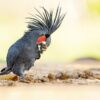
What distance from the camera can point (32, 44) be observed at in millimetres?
3100

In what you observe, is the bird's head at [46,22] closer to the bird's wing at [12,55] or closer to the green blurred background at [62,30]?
the green blurred background at [62,30]

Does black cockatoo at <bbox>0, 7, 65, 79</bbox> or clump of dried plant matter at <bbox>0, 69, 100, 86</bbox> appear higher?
black cockatoo at <bbox>0, 7, 65, 79</bbox>

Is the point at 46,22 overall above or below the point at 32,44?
above

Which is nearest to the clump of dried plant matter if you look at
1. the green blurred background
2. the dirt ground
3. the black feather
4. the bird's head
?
the dirt ground

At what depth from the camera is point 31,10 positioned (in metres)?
3.17

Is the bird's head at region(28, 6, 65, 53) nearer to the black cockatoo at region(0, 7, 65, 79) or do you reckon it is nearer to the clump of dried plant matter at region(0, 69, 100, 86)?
the black cockatoo at region(0, 7, 65, 79)

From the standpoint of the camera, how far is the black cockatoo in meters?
3.08

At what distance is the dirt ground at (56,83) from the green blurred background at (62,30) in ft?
0.25

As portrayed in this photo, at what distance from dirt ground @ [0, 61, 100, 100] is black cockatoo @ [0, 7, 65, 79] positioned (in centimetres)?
6

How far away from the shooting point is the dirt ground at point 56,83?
303cm

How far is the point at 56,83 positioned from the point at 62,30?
1.42 ft

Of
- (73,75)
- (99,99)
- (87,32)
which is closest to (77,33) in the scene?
(87,32)

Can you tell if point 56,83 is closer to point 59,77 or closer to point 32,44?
point 59,77

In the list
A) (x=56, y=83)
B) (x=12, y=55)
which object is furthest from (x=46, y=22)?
(x=56, y=83)
